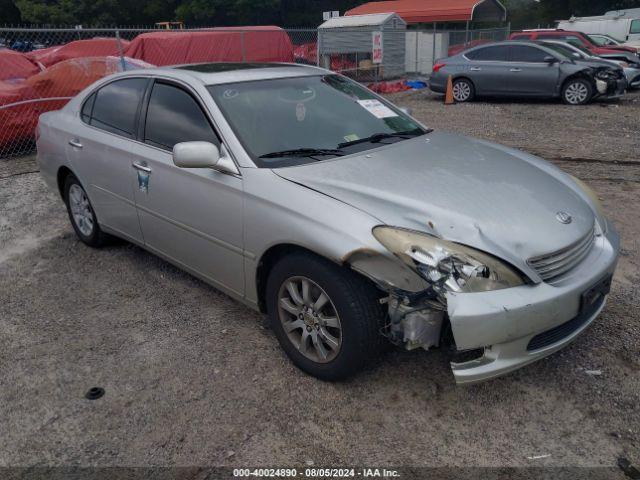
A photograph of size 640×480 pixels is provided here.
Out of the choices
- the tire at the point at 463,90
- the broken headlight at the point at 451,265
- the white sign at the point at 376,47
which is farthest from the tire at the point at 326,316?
the white sign at the point at 376,47

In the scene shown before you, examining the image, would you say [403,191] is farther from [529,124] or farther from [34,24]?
[34,24]

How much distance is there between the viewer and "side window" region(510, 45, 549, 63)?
12.7 m

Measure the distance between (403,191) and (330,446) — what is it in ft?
4.33

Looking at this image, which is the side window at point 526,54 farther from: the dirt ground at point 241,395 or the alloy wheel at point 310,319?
the alloy wheel at point 310,319

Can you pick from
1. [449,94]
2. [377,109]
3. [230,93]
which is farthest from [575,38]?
[230,93]

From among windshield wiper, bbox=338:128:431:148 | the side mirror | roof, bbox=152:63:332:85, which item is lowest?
windshield wiper, bbox=338:128:431:148

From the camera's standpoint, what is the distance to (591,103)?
41.9ft

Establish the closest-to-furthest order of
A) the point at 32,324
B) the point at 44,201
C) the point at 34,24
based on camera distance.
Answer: the point at 32,324, the point at 44,201, the point at 34,24

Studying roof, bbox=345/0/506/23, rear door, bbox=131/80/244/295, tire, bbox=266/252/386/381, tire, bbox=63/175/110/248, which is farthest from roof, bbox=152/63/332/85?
roof, bbox=345/0/506/23

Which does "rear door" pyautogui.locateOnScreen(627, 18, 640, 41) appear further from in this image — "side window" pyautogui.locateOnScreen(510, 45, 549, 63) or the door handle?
the door handle

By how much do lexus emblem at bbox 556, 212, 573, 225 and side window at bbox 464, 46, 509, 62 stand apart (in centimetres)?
1137

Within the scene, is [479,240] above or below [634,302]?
above

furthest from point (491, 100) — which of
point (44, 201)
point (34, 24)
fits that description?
point (34, 24)

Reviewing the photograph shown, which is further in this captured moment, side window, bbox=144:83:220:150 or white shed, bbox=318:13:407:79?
white shed, bbox=318:13:407:79
